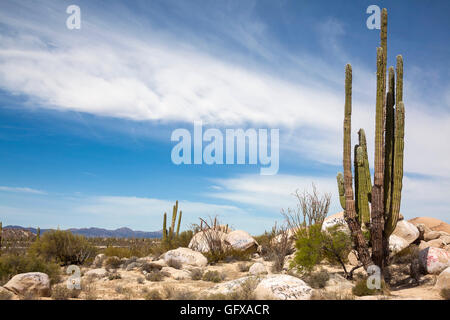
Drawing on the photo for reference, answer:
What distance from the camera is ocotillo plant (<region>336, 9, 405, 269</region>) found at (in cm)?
1209

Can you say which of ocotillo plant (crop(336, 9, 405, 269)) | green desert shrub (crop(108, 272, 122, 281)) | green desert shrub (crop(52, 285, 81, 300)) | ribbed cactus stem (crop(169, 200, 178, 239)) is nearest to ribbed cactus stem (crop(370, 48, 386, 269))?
ocotillo plant (crop(336, 9, 405, 269))

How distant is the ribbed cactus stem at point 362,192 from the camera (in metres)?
12.5

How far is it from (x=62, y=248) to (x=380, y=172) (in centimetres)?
1415

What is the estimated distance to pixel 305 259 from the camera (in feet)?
40.9

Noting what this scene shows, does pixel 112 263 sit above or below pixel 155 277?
below

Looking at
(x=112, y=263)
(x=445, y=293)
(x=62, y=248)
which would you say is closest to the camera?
(x=445, y=293)

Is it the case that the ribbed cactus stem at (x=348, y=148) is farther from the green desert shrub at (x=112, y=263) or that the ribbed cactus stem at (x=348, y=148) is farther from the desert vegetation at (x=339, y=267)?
the green desert shrub at (x=112, y=263)

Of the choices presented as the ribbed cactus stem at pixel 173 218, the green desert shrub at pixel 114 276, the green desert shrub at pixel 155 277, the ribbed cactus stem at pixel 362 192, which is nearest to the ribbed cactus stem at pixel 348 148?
the ribbed cactus stem at pixel 362 192

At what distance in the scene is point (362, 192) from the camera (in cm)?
1264

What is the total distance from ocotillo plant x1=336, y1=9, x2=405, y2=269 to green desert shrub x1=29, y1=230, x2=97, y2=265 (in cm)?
1238

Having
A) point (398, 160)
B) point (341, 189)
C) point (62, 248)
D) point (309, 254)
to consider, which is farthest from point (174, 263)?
point (398, 160)

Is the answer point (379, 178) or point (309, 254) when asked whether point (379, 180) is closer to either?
point (379, 178)
